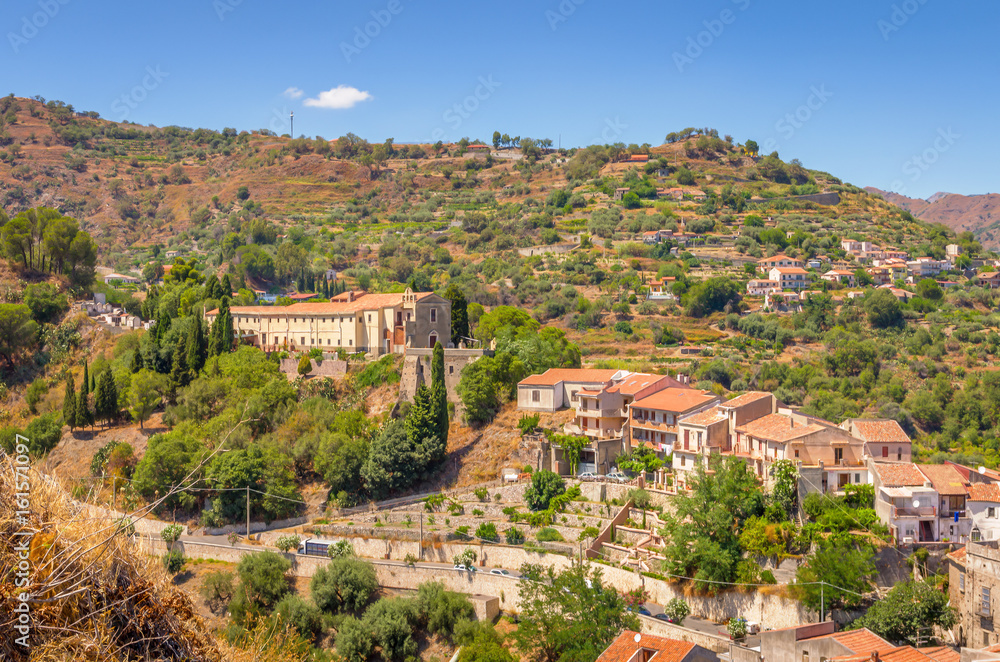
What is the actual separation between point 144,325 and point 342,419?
25754 millimetres

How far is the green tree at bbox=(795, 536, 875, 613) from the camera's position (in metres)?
25.9

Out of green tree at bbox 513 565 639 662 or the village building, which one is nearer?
green tree at bbox 513 565 639 662

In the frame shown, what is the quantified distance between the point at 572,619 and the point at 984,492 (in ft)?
46.6

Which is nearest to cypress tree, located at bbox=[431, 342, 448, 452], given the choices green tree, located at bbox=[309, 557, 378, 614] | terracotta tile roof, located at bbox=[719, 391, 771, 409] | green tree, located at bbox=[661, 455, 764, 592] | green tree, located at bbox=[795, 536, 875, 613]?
green tree, located at bbox=[309, 557, 378, 614]

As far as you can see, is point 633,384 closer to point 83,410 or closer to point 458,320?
point 458,320

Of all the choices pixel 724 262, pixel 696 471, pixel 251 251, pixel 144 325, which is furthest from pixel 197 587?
pixel 724 262

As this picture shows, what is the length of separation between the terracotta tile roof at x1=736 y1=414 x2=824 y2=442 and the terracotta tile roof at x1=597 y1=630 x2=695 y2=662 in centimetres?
993

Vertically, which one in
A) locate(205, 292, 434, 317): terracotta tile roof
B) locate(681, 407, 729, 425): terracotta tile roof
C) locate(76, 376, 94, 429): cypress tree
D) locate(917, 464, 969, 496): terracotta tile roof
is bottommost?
locate(76, 376, 94, 429): cypress tree

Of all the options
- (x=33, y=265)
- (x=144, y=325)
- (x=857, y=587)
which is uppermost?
(x=33, y=265)

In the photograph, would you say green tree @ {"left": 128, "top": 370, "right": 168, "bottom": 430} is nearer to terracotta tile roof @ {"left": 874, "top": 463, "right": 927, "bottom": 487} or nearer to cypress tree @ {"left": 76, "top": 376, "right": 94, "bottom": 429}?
cypress tree @ {"left": 76, "top": 376, "right": 94, "bottom": 429}

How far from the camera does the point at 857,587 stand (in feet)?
84.8

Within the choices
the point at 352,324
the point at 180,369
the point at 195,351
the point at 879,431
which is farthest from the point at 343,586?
the point at 180,369

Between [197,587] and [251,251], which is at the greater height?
[251,251]

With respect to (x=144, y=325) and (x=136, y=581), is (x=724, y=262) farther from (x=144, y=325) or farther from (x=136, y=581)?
(x=136, y=581)
